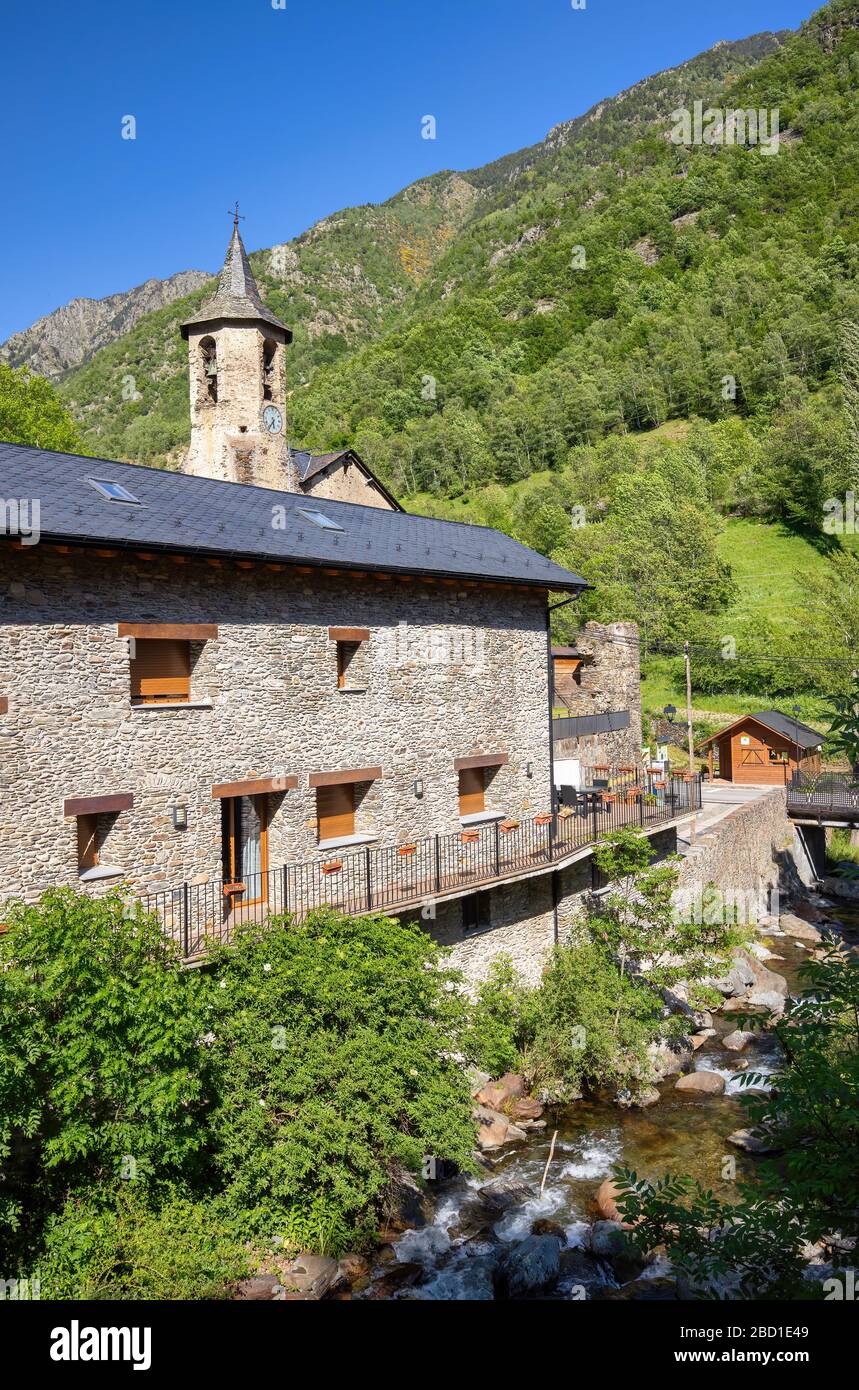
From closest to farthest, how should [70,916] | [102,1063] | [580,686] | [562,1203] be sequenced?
[102,1063] → [70,916] → [562,1203] → [580,686]

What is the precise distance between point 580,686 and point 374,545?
13.7 meters

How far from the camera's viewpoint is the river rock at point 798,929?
25.6 metres

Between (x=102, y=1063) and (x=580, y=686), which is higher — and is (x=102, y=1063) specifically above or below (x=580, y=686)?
below

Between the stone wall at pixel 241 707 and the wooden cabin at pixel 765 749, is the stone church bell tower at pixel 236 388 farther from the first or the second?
the wooden cabin at pixel 765 749

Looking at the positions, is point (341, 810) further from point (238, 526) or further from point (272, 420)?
point (272, 420)

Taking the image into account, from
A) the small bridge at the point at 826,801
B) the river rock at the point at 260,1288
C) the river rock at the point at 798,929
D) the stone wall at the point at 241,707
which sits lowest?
the river rock at the point at 798,929

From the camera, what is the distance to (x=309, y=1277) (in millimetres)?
9562

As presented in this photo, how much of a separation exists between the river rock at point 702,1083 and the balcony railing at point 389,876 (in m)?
4.98

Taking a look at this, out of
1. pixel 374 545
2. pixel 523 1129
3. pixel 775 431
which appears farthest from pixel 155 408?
pixel 523 1129

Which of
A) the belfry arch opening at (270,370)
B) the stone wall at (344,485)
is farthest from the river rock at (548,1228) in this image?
the stone wall at (344,485)

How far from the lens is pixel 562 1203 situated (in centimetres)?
1265

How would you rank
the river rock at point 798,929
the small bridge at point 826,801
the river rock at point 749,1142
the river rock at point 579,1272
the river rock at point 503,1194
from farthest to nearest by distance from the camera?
the small bridge at point 826,801
the river rock at point 798,929
the river rock at point 749,1142
the river rock at point 503,1194
the river rock at point 579,1272

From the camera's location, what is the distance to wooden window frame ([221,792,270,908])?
527 inches

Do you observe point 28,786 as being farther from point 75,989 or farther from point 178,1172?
point 178,1172
